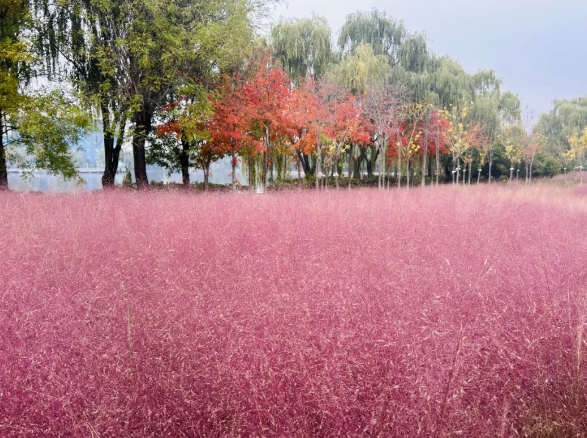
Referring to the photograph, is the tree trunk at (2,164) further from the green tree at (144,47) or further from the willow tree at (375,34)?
the willow tree at (375,34)

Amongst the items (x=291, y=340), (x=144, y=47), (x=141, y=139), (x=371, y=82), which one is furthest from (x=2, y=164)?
(x=371, y=82)

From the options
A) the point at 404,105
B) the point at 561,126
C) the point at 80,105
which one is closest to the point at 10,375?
the point at 80,105

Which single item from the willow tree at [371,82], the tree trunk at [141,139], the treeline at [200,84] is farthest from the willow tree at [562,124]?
the tree trunk at [141,139]

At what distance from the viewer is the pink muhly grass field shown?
2191mm

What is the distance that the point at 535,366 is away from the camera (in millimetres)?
2564

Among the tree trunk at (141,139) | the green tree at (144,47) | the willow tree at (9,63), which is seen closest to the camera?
the willow tree at (9,63)

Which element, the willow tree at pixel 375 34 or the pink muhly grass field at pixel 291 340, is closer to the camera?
the pink muhly grass field at pixel 291 340

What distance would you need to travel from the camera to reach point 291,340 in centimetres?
259

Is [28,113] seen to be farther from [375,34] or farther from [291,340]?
[375,34]

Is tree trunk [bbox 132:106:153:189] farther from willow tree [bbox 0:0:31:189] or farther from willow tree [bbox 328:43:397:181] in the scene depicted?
willow tree [bbox 328:43:397:181]

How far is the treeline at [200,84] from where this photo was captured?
15.0 metres

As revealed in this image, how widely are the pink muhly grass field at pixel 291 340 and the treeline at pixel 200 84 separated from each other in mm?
11400

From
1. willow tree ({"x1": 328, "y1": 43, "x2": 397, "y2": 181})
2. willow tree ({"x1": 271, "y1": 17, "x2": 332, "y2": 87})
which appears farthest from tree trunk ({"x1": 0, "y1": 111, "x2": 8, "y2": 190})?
willow tree ({"x1": 328, "y1": 43, "x2": 397, "y2": 181})

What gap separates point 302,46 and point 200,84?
32.6 ft
